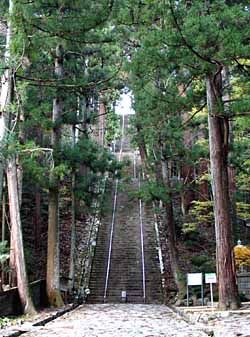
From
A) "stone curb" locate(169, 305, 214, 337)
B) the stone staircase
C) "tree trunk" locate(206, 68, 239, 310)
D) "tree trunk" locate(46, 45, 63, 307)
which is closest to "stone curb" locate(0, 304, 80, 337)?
"tree trunk" locate(46, 45, 63, 307)

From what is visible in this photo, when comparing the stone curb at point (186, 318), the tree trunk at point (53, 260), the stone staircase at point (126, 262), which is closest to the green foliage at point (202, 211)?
the stone staircase at point (126, 262)

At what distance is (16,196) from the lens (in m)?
11.0

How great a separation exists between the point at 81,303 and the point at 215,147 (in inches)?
283

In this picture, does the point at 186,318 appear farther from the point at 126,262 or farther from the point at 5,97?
the point at 126,262

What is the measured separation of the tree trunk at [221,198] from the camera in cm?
1041

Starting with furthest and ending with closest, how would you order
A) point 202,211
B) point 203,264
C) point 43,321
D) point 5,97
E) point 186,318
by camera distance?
point 202,211 → point 203,264 → point 5,97 → point 186,318 → point 43,321

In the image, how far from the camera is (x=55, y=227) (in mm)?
13523

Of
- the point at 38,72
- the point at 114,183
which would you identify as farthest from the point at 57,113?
the point at 114,183

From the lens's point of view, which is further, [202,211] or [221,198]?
[202,211]

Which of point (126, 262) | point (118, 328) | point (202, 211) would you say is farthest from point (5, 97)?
point (202, 211)

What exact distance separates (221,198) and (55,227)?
5.03m

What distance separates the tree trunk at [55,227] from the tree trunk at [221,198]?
4.36 metres

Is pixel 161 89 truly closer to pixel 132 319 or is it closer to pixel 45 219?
pixel 132 319

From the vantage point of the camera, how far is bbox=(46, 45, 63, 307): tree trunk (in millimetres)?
13195
